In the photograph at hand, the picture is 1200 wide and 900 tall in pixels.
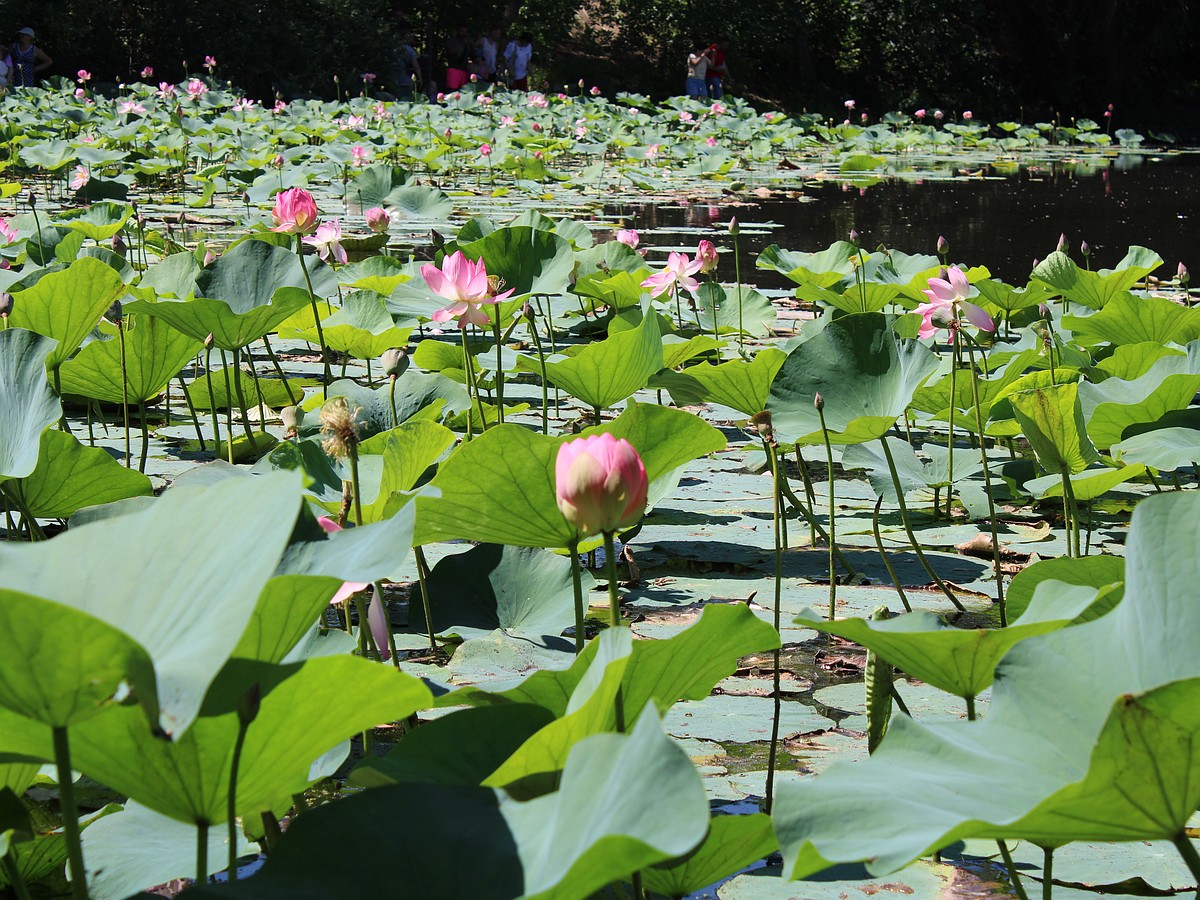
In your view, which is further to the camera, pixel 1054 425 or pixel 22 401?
pixel 1054 425

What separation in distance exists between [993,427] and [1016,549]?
1.00 feet

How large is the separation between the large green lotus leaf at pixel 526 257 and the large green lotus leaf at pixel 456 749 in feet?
5.71

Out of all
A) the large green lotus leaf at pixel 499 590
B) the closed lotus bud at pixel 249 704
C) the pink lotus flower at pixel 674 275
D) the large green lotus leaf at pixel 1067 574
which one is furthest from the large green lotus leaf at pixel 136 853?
the pink lotus flower at pixel 674 275

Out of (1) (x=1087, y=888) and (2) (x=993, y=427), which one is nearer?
(1) (x=1087, y=888)

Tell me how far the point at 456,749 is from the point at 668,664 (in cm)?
18

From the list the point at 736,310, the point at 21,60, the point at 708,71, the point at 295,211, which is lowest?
the point at 736,310

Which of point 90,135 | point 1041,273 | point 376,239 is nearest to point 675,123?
point 90,135

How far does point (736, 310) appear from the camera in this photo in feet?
12.1

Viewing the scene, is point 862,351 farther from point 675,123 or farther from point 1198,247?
point 675,123

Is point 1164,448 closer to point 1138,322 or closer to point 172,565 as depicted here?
point 1138,322

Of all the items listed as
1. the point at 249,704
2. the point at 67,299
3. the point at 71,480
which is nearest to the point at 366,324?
the point at 67,299

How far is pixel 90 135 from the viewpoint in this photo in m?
8.55

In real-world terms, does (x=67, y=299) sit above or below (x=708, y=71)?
below

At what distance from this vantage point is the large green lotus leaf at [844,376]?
6.35ft
